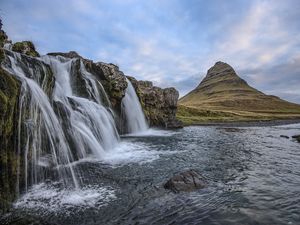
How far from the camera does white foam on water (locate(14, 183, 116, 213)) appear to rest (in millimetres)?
12086

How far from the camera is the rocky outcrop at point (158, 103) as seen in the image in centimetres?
6144

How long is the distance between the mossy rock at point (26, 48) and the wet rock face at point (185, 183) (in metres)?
29.7

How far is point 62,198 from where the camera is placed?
13133 millimetres

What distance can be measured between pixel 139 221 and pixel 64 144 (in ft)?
36.6

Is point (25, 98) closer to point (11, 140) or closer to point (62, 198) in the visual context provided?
point (11, 140)

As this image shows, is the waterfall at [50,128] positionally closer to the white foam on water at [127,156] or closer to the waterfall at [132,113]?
the white foam on water at [127,156]

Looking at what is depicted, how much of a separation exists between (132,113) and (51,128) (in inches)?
1267

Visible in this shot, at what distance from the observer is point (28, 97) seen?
16.8 metres

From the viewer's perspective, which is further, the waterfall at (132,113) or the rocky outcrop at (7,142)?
the waterfall at (132,113)

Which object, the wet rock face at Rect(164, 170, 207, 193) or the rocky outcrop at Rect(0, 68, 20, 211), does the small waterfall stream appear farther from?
the wet rock face at Rect(164, 170, 207, 193)

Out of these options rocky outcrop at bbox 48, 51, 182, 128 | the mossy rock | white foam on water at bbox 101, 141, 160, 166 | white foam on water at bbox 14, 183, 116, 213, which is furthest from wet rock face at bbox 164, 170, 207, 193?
the mossy rock

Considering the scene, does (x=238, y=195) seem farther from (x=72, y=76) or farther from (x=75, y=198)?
(x=72, y=76)

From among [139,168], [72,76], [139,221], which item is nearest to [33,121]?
[139,168]

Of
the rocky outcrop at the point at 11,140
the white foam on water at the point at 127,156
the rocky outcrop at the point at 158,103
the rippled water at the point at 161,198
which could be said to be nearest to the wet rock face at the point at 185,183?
the rippled water at the point at 161,198
